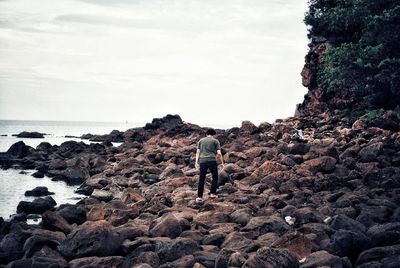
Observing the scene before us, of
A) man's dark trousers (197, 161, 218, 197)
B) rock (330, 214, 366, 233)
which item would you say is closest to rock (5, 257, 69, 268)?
rock (330, 214, 366, 233)

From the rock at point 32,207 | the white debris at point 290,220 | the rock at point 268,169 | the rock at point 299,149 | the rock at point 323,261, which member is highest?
the rock at point 299,149

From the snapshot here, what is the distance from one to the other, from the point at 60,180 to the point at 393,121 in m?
17.4

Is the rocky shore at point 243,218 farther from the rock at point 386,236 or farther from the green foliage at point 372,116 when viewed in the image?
the green foliage at point 372,116

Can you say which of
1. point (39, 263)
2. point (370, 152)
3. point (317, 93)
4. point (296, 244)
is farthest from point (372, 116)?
point (39, 263)

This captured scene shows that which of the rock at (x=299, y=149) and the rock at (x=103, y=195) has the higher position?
the rock at (x=299, y=149)

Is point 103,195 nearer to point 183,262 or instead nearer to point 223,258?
point 183,262

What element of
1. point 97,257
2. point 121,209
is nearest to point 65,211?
point 121,209

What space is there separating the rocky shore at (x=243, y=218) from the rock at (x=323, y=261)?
0.05 feet

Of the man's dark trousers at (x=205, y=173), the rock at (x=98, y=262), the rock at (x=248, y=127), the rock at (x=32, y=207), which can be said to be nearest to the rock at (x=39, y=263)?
the rock at (x=98, y=262)

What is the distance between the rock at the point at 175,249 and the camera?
8.14 metres

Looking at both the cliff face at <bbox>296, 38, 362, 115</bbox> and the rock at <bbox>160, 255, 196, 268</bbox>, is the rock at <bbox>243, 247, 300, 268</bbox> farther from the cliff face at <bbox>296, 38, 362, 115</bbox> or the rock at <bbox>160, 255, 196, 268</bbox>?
the cliff face at <bbox>296, 38, 362, 115</bbox>

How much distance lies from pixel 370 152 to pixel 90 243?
1230cm

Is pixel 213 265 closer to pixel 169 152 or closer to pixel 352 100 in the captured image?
pixel 169 152

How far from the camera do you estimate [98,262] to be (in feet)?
26.0
